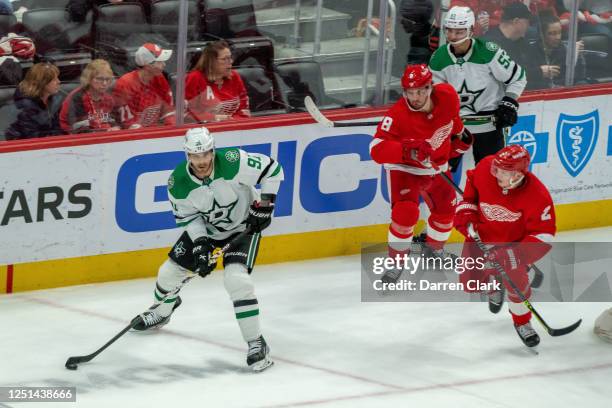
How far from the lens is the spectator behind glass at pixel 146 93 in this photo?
25.1ft

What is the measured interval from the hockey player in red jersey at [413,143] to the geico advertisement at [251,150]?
2.09 ft

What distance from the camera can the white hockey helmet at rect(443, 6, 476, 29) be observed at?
781 cm

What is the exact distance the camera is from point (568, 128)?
351 inches

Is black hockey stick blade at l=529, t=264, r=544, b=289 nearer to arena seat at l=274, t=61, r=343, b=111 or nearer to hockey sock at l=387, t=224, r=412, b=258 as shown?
hockey sock at l=387, t=224, r=412, b=258

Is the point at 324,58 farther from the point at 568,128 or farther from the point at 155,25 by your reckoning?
the point at 568,128

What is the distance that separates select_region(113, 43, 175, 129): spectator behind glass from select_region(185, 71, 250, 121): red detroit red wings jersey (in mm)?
136

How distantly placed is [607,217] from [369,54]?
2.05 meters

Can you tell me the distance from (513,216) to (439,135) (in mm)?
912

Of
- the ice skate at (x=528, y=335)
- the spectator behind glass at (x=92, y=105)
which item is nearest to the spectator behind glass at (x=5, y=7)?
the spectator behind glass at (x=92, y=105)

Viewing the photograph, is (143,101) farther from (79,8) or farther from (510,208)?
(510,208)

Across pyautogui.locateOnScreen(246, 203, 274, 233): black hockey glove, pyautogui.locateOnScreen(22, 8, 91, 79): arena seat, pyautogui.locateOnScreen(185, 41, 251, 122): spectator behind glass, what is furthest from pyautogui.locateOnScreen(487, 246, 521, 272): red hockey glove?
pyautogui.locateOnScreen(22, 8, 91, 79): arena seat

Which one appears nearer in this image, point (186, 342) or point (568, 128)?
point (186, 342)

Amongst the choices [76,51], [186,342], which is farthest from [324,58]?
[186,342]

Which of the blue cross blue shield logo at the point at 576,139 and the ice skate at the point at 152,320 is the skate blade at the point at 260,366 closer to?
the ice skate at the point at 152,320
